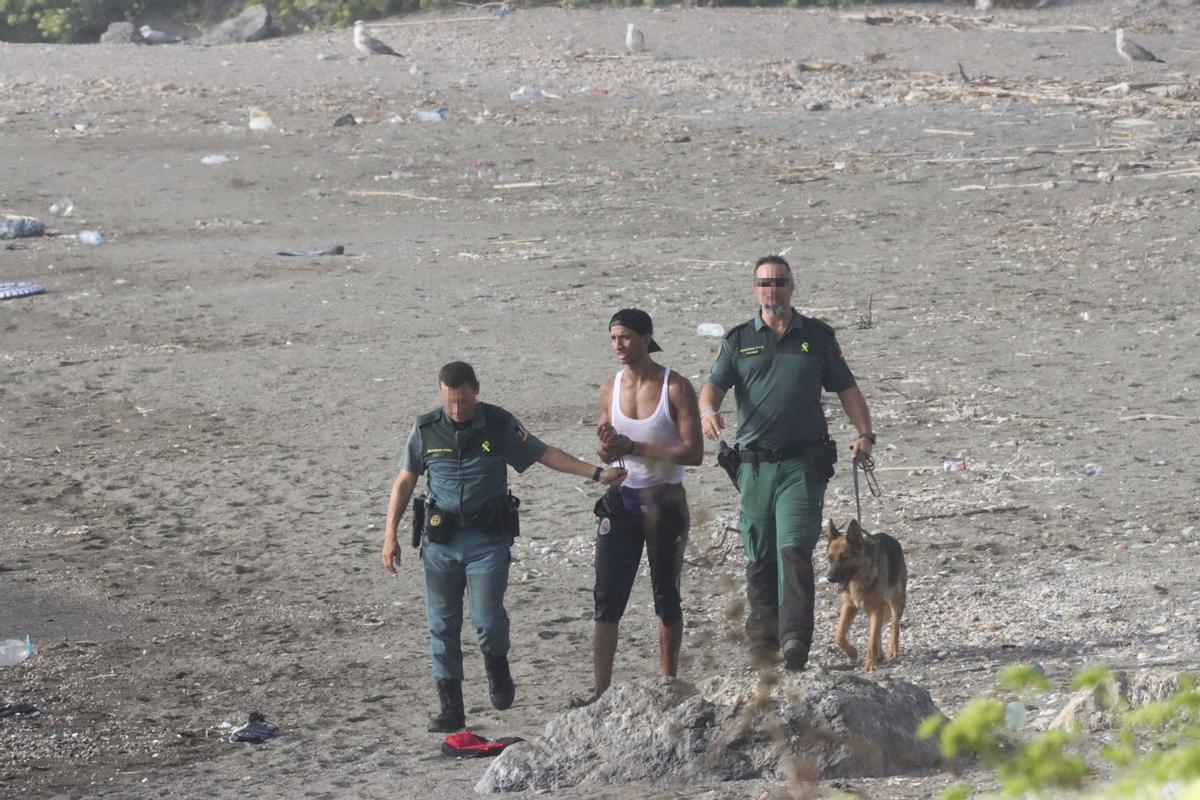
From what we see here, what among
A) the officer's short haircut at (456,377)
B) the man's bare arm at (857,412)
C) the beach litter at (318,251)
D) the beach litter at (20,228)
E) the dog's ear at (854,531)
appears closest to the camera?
the officer's short haircut at (456,377)

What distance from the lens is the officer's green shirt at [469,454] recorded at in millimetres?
6254

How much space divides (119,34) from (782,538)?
2572 centimetres

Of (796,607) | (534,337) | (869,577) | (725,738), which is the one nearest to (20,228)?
(534,337)

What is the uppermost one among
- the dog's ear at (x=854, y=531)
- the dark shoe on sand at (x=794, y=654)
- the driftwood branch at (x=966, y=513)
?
the dog's ear at (x=854, y=531)

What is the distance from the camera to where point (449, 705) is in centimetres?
635

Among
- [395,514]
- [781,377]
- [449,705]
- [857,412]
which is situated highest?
[781,377]

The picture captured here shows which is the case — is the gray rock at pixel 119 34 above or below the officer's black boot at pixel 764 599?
above

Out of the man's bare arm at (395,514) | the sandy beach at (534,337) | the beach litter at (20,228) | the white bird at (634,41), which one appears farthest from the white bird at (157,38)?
the man's bare arm at (395,514)

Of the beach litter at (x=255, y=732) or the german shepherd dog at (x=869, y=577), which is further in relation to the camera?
the german shepherd dog at (x=869, y=577)

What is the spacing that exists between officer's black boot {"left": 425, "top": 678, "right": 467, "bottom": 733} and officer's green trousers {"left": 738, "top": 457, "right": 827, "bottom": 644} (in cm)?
119

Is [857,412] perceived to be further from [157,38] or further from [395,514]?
[157,38]

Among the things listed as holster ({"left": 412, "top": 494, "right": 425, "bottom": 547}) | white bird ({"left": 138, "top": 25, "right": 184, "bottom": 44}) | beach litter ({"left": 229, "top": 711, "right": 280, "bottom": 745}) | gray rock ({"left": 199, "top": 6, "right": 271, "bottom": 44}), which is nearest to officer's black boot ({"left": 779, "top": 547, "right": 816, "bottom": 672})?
holster ({"left": 412, "top": 494, "right": 425, "bottom": 547})

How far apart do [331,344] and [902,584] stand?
6.97m

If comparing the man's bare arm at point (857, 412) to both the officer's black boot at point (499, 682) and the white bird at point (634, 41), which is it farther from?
the white bird at point (634, 41)
